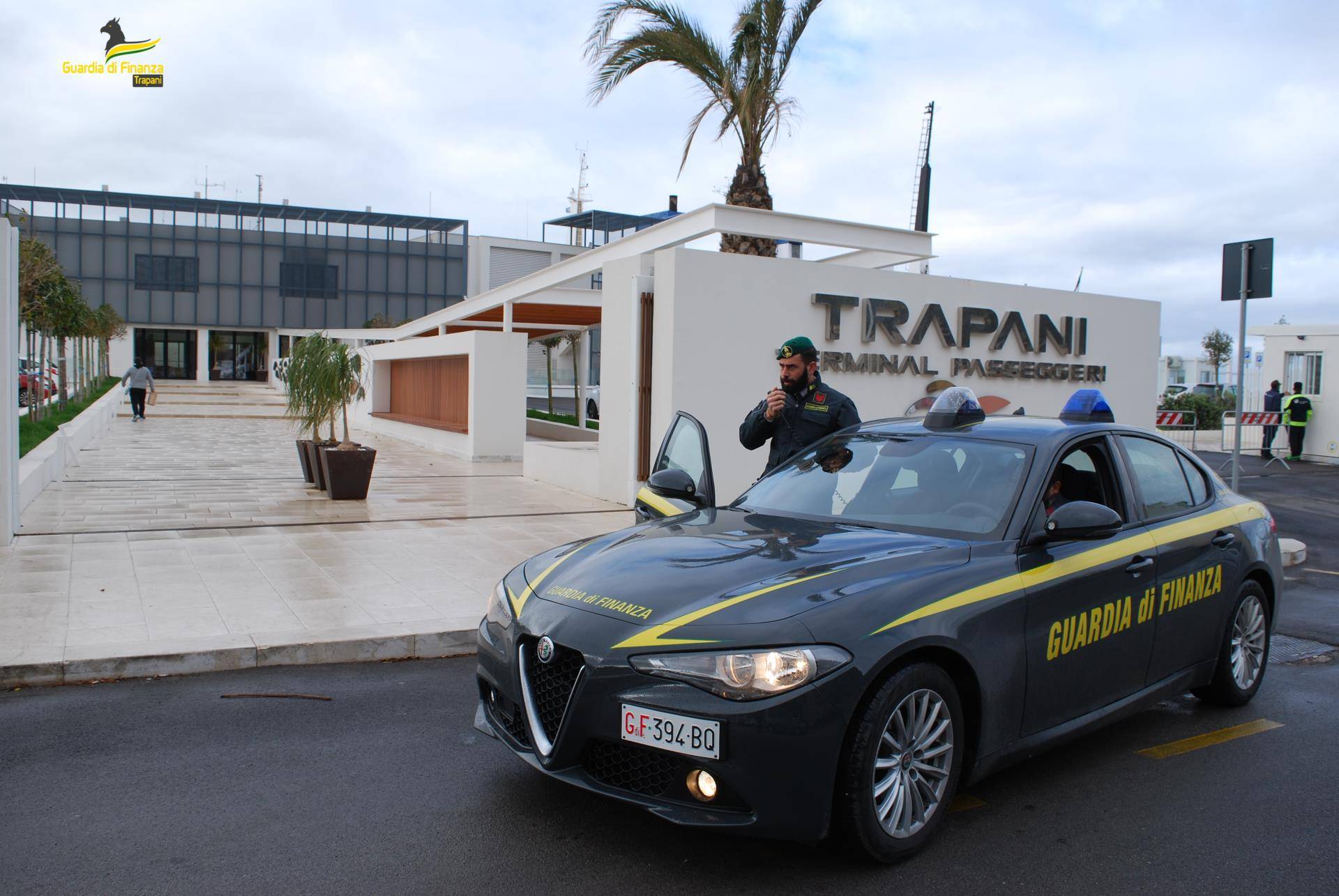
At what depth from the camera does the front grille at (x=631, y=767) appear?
325 cm

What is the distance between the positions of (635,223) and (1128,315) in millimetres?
47525

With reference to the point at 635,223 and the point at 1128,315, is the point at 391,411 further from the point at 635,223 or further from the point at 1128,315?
the point at 635,223

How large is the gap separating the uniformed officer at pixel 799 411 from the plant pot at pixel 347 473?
24.9 feet

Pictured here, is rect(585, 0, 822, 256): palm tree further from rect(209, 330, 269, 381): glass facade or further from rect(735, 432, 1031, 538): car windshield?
rect(209, 330, 269, 381): glass facade

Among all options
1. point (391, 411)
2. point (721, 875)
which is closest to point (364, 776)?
point (721, 875)

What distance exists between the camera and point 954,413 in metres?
4.82

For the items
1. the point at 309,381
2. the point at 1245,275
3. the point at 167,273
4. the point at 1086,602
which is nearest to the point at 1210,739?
the point at 1086,602

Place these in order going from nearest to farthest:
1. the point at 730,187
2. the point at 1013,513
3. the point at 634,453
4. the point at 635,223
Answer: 1. the point at 1013,513
2. the point at 634,453
3. the point at 730,187
4. the point at 635,223

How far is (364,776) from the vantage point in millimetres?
4195

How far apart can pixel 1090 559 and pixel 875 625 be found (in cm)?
136

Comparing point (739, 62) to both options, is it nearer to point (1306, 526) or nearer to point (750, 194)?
point (750, 194)

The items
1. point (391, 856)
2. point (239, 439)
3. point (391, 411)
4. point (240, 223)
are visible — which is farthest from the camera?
point (240, 223)

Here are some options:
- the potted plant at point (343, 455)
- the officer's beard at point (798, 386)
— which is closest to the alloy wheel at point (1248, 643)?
the officer's beard at point (798, 386)

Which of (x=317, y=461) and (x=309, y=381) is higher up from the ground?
(x=309, y=381)
